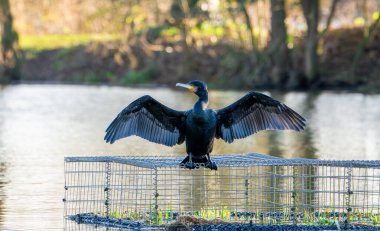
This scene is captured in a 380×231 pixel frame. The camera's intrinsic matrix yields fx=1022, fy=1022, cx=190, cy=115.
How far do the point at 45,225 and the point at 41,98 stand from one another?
2411 centimetres

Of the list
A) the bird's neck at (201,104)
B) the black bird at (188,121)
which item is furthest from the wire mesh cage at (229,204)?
the bird's neck at (201,104)

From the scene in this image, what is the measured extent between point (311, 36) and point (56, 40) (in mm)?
18008

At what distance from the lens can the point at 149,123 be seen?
37.5ft

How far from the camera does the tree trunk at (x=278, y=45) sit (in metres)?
39.6

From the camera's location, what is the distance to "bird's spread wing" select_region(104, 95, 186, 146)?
11164 mm

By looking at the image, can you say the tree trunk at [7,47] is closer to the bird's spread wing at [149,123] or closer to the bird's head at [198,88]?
the bird's spread wing at [149,123]

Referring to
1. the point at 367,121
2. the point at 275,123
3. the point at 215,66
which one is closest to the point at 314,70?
the point at 215,66

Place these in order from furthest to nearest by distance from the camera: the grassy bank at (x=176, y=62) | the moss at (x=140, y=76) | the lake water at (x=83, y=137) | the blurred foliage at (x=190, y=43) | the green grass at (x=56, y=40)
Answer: the green grass at (x=56, y=40), the moss at (x=140, y=76), the blurred foliage at (x=190, y=43), the grassy bank at (x=176, y=62), the lake water at (x=83, y=137)

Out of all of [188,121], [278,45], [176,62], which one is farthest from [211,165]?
[176,62]

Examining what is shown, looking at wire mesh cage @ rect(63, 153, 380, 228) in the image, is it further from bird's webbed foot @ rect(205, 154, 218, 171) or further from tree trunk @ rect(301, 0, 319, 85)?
tree trunk @ rect(301, 0, 319, 85)

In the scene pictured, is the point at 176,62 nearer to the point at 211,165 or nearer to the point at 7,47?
the point at 7,47

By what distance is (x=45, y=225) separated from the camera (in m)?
10.7

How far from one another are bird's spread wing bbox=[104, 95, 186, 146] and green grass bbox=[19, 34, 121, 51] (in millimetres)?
38548

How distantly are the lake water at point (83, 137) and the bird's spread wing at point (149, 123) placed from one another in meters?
1.19
